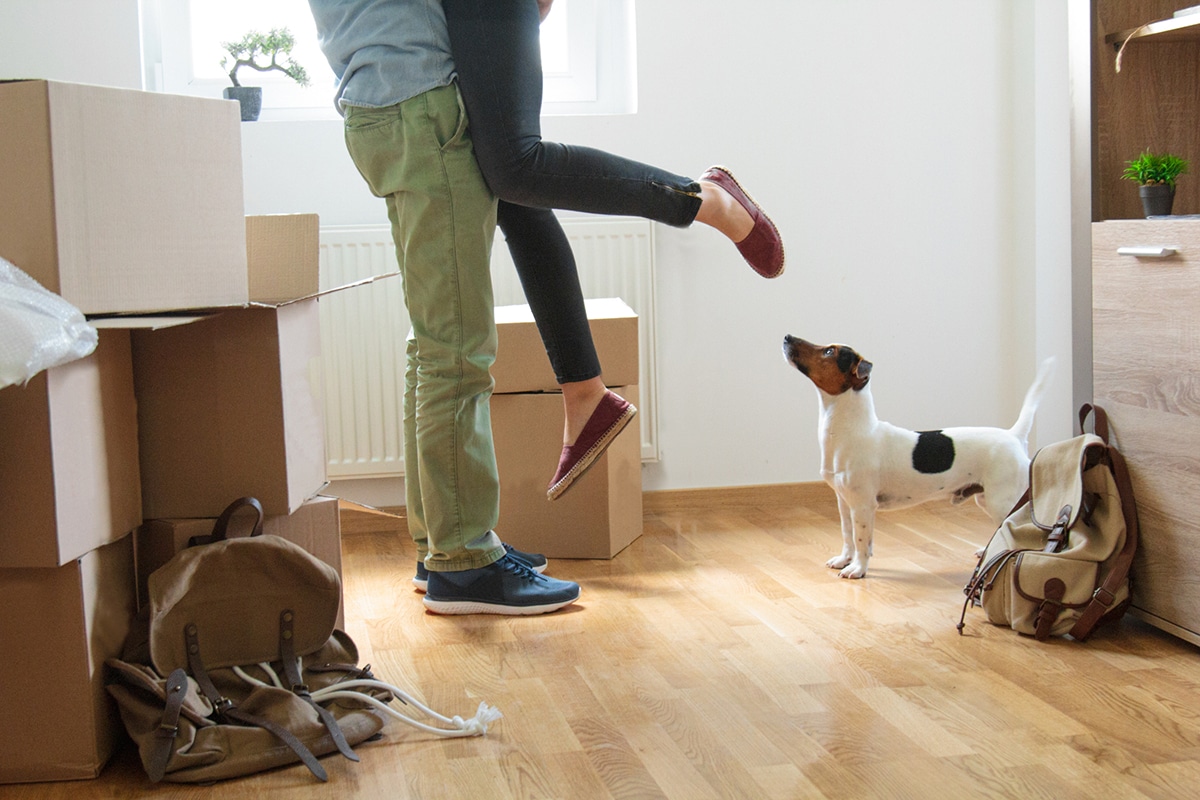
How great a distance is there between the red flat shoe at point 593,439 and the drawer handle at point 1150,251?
769 mm

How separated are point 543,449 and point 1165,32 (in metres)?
1.26

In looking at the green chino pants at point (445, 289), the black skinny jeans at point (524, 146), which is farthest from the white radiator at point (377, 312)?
the black skinny jeans at point (524, 146)

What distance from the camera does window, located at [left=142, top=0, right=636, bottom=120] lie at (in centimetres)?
265

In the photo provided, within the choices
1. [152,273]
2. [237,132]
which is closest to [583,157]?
[237,132]

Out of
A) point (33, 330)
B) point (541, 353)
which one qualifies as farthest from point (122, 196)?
point (541, 353)

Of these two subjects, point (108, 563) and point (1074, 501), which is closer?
point (108, 563)

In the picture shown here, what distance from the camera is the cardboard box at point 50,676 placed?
1241 mm

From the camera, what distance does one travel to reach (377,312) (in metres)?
→ 2.59

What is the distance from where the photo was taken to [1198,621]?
1.59 m

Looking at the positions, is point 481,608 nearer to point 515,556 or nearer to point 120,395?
point 515,556

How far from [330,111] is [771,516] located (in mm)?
1386

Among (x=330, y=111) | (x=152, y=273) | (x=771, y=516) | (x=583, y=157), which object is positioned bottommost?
(x=771, y=516)

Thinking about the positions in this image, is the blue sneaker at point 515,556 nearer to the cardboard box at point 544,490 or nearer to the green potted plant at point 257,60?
the cardboard box at point 544,490

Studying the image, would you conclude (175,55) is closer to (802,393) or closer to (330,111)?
(330,111)
